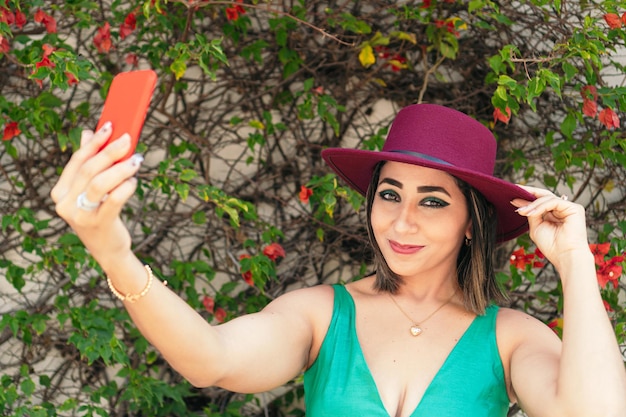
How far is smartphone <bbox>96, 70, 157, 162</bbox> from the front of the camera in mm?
1439

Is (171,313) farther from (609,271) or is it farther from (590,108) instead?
(590,108)

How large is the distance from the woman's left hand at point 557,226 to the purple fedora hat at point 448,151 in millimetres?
89

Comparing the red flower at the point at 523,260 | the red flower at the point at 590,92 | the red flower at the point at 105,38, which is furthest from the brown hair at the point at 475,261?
the red flower at the point at 105,38

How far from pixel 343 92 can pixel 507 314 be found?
1474 millimetres

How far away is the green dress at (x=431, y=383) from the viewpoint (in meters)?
2.20

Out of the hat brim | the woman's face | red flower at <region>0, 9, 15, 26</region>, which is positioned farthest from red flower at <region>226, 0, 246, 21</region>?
the woman's face

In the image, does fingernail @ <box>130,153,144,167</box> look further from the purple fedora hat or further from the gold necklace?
the gold necklace

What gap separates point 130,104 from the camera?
1.47 metres

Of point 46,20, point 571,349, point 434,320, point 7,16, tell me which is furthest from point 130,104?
point 46,20

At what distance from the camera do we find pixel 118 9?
11.3 ft

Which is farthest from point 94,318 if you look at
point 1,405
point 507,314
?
point 507,314

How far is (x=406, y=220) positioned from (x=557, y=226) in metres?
0.37

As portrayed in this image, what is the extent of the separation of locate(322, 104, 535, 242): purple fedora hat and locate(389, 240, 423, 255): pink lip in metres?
0.21

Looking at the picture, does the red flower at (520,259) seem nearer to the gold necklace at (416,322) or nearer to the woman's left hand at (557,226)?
the gold necklace at (416,322)
